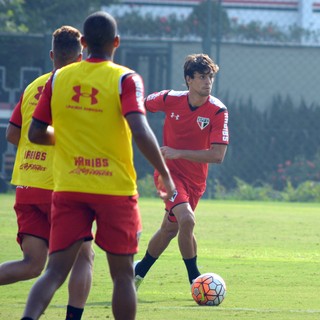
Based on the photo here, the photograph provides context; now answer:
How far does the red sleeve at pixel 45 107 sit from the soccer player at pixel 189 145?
2.81 meters

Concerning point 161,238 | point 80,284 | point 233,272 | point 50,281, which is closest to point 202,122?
point 161,238

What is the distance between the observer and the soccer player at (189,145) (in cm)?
898

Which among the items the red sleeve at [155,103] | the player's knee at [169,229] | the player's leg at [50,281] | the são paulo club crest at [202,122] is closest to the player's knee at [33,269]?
the player's leg at [50,281]

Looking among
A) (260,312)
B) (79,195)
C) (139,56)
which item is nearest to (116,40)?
(79,195)

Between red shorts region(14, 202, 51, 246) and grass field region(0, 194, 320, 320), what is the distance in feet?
2.15

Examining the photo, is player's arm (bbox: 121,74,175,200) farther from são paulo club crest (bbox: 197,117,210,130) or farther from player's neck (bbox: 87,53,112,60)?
são paulo club crest (bbox: 197,117,210,130)

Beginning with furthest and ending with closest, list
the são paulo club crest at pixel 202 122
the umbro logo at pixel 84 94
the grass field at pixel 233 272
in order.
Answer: the são paulo club crest at pixel 202 122
the grass field at pixel 233 272
the umbro logo at pixel 84 94

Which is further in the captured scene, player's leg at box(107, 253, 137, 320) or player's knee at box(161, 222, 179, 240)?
player's knee at box(161, 222, 179, 240)

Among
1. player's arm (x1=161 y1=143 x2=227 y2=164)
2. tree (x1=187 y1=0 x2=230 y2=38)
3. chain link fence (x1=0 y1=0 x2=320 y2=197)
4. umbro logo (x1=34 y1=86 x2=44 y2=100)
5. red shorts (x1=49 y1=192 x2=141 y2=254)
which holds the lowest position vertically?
chain link fence (x1=0 y1=0 x2=320 y2=197)

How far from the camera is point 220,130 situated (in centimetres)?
917

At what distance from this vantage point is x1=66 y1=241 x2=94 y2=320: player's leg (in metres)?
6.65

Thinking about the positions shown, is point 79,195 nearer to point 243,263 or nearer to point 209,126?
point 209,126

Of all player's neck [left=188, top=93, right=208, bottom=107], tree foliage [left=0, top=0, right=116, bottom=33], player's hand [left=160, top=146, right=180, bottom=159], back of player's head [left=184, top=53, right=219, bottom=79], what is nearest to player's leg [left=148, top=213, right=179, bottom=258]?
player's hand [left=160, top=146, right=180, bottom=159]

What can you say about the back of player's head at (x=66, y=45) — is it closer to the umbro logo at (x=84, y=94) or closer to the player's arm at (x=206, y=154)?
the umbro logo at (x=84, y=94)
